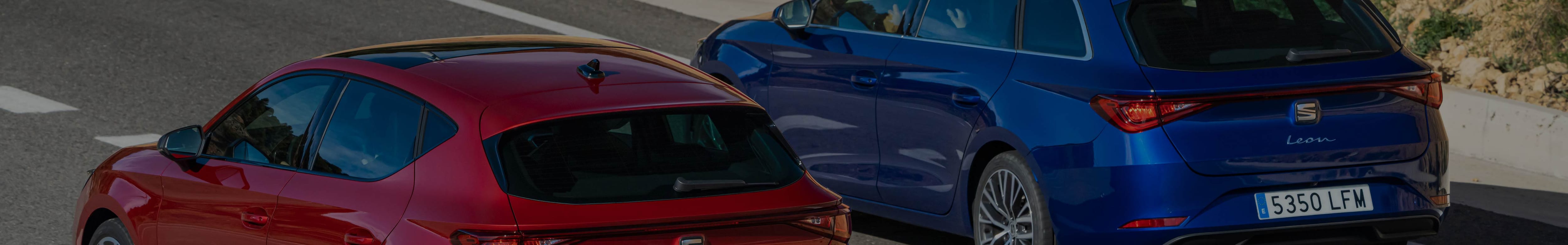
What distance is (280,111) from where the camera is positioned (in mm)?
4734

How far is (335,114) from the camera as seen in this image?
4.38 m

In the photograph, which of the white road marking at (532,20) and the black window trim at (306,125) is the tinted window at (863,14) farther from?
the white road marking at (532,20)

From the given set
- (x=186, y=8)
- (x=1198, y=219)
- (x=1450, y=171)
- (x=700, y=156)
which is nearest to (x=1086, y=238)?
(x=1198, y=219)

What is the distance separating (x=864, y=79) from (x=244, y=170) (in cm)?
260

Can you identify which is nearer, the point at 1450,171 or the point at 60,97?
the point at 1450,171

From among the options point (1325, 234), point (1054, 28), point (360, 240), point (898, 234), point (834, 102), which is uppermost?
point (1054, 28)

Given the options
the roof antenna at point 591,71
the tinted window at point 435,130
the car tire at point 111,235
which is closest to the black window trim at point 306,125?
the car tire at point 111,235

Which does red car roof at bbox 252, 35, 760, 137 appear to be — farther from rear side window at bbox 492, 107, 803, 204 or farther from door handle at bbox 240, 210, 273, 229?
door handle at bbox 240, 210, 273, 229

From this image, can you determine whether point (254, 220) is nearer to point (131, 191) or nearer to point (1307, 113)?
point (131, 191)

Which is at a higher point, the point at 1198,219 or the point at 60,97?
the point at 60,97

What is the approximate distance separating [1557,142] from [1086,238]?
462cm

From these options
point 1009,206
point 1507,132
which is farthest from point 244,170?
point 1507,132

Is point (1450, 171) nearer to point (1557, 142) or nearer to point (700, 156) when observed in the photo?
point (1557, 142)

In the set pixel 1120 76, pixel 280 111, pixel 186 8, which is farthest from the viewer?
pixel 186 8
